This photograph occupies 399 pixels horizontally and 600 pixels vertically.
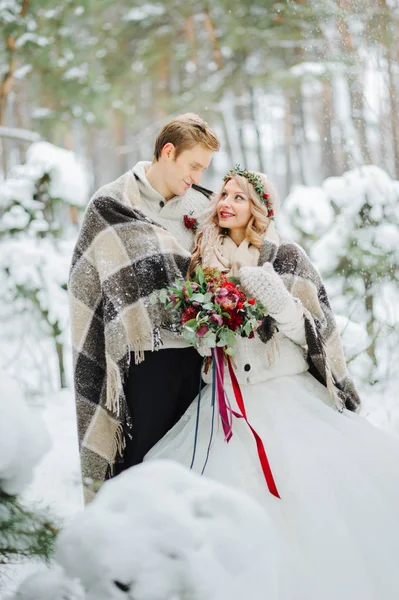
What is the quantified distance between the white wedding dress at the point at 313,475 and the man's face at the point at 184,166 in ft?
2.63

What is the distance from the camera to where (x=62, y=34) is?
8266 mm

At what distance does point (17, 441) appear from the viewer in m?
1.18

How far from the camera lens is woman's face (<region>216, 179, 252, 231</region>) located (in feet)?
8.89

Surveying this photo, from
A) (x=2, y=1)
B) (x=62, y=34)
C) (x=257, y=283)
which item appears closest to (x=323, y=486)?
(x=257, y=283)

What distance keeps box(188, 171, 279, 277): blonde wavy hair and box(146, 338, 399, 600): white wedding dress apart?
457 mm

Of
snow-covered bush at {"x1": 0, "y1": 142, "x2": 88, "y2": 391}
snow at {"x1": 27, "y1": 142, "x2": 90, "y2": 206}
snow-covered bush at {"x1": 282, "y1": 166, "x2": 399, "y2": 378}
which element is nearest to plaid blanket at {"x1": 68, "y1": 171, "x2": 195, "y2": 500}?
snow-covered bush at {"x1": 282, "y1": 166, "x2": 399, "y2": 378}

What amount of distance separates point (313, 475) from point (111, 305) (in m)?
1.05

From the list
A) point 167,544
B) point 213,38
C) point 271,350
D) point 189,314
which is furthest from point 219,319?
point 213,38

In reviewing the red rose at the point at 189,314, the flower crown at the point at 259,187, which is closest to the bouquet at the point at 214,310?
the red rose at the point at 189,314

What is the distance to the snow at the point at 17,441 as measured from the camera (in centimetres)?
117

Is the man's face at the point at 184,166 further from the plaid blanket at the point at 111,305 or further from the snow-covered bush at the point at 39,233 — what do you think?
the snow-covered bush at the point at 39,233

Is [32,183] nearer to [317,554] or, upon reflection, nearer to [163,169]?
[163,169]

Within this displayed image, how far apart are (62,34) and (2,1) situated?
1.56 m

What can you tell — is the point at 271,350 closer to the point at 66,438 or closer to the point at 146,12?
the point at 66,438
